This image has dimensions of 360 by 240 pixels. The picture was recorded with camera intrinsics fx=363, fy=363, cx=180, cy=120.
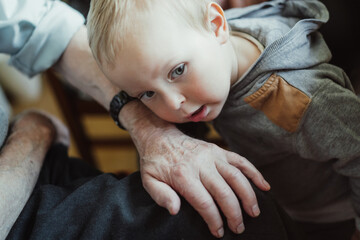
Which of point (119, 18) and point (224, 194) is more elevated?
point (119, 18)

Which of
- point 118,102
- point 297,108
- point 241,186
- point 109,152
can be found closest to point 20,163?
point 118,102

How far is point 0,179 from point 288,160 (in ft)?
2.04

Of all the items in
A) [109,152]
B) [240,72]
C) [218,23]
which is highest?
[218,23]

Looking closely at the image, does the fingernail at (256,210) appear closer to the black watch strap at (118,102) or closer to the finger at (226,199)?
the finger at (226,199)

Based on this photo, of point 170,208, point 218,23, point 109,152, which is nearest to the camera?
point 170,208

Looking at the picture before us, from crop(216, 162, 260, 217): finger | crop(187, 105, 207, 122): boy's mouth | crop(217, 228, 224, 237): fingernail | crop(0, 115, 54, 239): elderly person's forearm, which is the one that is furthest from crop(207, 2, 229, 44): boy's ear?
crop(0, 115, 54, 239): elderly person's forearm

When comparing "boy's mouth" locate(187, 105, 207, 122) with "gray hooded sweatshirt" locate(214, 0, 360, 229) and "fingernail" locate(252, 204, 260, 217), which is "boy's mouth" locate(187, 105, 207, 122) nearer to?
"gray hooded sweatshirt" locate(214, 0, 360, 229)

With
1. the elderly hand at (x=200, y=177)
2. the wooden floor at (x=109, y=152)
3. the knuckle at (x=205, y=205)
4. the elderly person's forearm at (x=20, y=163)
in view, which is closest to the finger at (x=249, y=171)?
the elderly hand at (x=200, y=177)

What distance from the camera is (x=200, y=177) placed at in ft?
2.10

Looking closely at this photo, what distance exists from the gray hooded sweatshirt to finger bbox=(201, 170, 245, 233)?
18 cm

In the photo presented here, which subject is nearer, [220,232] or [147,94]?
[220,232]

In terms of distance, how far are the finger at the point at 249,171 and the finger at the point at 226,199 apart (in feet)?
0.17

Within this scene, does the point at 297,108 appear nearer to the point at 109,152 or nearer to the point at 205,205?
the point at 205,205

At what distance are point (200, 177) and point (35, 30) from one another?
572 mm
